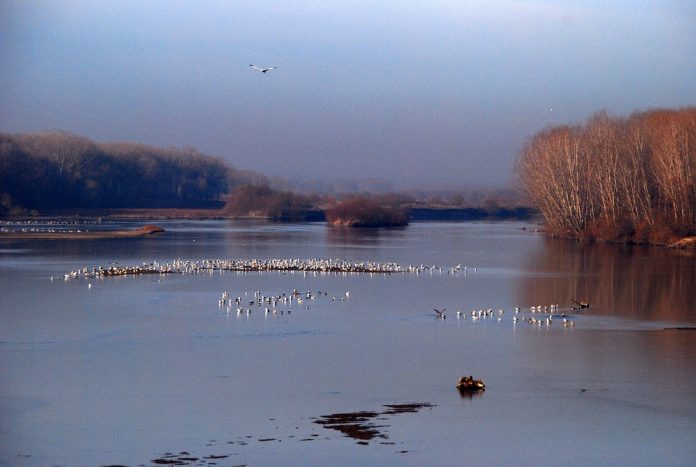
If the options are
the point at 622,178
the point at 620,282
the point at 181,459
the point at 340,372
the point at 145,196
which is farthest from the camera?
the point at 145,196

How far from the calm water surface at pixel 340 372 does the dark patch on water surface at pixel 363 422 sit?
0.07m

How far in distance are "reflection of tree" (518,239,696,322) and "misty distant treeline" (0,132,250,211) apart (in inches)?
2237

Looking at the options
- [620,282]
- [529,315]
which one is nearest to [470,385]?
[529,315]

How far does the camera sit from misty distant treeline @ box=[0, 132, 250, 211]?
90812 mm

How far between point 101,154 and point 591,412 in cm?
10587

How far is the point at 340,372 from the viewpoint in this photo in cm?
1358

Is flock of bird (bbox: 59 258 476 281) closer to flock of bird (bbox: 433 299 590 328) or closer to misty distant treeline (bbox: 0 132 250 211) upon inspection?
flock of bird (bbox: 433 299 590 328)

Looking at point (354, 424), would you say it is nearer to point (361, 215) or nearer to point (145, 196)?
point (361, 215)

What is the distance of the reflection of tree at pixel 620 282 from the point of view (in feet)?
69.3

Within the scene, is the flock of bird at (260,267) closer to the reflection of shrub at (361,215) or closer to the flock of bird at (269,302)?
the flock of bird at (269,302)

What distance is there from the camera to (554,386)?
12.8 m

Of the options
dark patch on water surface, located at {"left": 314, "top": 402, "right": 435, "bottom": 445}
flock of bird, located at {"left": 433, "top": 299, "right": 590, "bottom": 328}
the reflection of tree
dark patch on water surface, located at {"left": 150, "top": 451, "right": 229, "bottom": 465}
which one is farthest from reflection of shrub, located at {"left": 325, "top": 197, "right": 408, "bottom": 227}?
dark patch on water surface, located at {"left": 150, "top": 451, "right": 229, "bottom": 465}

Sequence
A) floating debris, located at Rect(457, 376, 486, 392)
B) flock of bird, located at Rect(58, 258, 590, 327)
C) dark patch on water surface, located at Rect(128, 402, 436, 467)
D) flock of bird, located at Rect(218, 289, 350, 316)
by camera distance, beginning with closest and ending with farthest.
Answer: dark patch on water surface, located at Rect(128, 402, 436, 467), floating debris, located at Rect(457, 376, 486, 392), flock of bird, located at Rect(58, 258, 590, 327), flock of bird, located at Rect(218, 289, 350, 316)

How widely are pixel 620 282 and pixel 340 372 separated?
49.6ft
